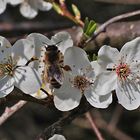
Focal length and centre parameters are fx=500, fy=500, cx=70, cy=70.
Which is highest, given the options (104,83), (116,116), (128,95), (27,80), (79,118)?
(27,80)

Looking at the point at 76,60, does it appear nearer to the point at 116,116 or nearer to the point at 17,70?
the point at 17,70

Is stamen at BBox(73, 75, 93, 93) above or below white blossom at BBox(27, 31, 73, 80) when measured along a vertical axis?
below

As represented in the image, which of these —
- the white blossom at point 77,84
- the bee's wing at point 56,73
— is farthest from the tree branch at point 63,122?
the bee's wing at point 56,73

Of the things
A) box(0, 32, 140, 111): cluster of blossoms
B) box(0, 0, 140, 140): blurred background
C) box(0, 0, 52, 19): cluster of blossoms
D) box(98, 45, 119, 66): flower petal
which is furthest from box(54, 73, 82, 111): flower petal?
box(0, 0, 140, 140): blurred background

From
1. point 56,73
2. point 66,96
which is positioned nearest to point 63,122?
point 66,96

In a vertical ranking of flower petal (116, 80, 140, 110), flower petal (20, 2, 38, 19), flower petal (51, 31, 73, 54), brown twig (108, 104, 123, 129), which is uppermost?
flower petal (51, 31, 73, 54)

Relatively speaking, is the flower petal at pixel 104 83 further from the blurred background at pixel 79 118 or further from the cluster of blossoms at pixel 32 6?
the blurred background at pixel 79 118

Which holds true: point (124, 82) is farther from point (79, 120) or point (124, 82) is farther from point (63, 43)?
point (79, 120)

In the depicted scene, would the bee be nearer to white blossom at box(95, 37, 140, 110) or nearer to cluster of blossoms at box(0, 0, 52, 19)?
white blossom at box(95, 37, 140, 110)
